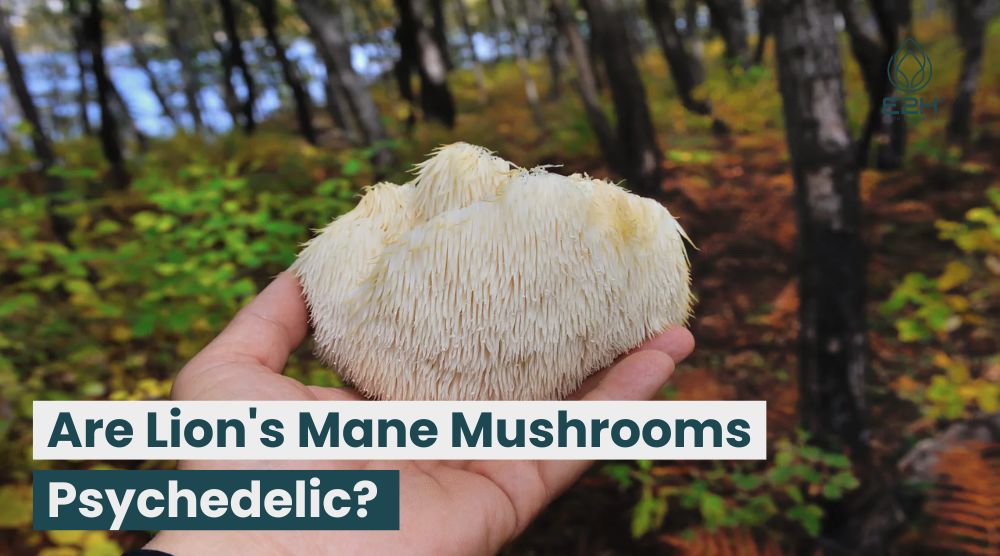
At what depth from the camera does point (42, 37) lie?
39.3m

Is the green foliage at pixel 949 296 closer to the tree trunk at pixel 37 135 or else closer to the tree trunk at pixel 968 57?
the tree trunk at pixel 968 57

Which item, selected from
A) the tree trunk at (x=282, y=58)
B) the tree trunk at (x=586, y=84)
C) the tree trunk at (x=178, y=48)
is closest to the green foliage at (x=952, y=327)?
the tree trunk at (x=586, y=84)

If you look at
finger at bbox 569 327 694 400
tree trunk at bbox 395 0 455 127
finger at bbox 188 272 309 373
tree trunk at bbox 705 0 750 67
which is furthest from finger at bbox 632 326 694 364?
tree trunk at bbox 705 0 750 67

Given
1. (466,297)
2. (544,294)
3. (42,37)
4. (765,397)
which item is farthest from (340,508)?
(42,37)

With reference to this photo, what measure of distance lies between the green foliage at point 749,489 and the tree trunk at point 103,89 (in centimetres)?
852

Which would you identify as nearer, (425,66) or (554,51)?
(425,66)

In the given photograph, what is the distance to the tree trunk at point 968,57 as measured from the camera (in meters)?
7.55

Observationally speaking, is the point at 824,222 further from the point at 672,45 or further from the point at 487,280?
the point at 672,45

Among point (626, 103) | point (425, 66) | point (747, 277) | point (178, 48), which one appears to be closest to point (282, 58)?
point (425, 66)

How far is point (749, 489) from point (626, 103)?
4655 mm

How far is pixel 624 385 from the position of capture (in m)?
1.88

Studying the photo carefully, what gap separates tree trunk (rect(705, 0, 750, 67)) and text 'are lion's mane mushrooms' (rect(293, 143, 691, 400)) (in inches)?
397

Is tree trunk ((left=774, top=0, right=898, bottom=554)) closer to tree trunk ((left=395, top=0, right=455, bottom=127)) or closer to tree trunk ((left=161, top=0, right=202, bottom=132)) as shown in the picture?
tree trunk ((left=395, top=0, right=455, bottom=127))

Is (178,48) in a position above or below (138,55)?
below
